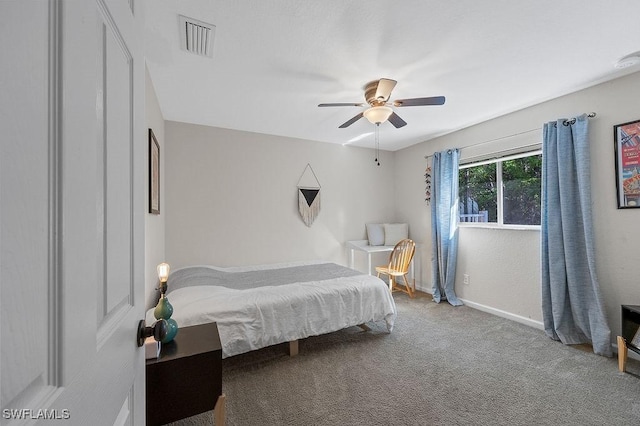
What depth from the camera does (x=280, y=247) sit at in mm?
3910

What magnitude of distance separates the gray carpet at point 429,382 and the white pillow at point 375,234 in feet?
6.09

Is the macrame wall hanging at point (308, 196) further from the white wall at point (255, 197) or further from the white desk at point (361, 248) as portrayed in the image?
the white desk at point (361, 248)

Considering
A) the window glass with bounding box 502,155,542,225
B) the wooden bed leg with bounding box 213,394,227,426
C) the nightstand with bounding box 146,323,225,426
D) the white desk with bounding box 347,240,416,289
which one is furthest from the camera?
the white desk with bounding box 347,240,416,289

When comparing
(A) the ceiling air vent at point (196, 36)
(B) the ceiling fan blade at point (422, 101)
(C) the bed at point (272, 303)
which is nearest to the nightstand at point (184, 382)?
(C) the bed at point (272, 303)

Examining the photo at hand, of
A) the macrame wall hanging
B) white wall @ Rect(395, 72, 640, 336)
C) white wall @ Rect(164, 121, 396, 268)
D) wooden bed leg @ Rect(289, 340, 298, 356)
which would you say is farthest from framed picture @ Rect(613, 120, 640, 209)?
the macrame wall hanging

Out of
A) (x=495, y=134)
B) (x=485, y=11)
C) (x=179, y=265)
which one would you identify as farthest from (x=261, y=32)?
(x=495, y=134)

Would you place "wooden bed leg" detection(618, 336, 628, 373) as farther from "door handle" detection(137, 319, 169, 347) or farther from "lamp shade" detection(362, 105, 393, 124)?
"door handle" detection(137, 319, 169, 347)

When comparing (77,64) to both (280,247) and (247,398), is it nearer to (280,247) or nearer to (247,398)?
(247,398)

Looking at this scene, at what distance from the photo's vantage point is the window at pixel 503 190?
299 centimetres

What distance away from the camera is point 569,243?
2482mm

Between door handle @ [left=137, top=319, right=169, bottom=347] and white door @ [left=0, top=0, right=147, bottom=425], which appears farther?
door handle @ [left=137, top=319, right=169, bottom=347]

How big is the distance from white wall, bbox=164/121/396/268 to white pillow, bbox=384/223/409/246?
0.40m

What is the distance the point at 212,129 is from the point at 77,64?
336 cm

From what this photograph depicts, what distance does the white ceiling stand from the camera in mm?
1547
